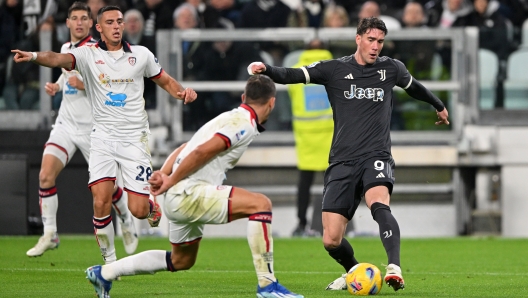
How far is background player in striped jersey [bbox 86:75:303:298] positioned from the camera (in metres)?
6.61

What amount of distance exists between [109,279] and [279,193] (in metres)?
8.74

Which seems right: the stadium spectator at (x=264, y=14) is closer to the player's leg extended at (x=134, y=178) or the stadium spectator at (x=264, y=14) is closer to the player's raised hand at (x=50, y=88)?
the player's raised hand at (x=50, y=88)

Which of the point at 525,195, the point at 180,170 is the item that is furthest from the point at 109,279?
the point at 525,195

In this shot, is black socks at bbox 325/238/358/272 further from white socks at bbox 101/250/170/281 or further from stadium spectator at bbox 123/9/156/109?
stadium spectator at bbox 123/9/156/109

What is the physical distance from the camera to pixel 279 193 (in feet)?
51.2

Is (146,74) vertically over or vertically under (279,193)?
over

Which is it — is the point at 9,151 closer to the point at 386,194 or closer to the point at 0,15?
the point at 0,15

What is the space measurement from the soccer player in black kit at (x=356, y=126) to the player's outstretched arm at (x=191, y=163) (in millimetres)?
1312

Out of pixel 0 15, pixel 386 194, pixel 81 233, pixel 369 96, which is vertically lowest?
pixel 81 233

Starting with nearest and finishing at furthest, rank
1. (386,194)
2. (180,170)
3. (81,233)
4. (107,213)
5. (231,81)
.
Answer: (180,170) < (386,194) < (107,213) < (81,233) < (231,81)

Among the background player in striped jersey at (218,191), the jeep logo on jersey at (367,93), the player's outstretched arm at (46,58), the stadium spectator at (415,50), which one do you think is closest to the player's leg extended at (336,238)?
the jeep logo on jersey at (367,93)

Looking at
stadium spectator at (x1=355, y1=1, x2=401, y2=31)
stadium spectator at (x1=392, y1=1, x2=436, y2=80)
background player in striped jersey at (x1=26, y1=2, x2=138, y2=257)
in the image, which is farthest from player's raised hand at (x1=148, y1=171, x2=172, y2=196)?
stadium spectator at (x1=392, y1=1, x2=436, y2=80)

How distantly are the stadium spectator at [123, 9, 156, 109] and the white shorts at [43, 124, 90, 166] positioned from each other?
14.4ft

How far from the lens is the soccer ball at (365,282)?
24.7 ft
